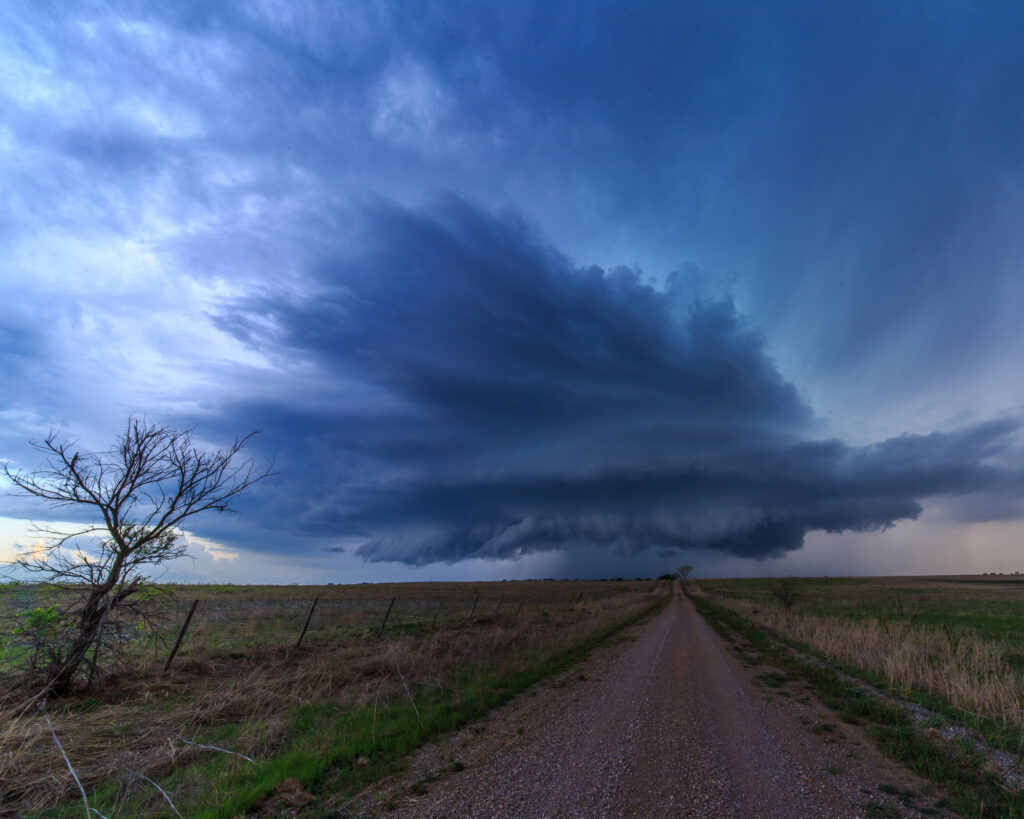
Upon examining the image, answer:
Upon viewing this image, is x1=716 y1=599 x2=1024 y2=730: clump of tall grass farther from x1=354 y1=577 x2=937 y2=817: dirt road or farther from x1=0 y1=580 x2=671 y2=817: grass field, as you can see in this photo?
x1=0 y1=580 x2=671 y2=817: grass field

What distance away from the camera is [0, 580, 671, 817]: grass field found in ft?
22.1

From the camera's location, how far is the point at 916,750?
8.25m

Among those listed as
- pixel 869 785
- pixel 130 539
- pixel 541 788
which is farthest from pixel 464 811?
pixel 130 539

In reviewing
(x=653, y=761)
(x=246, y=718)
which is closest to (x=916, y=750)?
(x=653, y=761)

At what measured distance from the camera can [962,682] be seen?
11117 millimetres

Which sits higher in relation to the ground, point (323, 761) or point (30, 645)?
point (30, 645)

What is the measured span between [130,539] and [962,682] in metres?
20.9

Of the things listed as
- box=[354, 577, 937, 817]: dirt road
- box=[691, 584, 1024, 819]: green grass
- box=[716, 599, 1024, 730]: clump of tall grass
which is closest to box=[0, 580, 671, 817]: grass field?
box=[354, 577, 937, 817]: dirt road

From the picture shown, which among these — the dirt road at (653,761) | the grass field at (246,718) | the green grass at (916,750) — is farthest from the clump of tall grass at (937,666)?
the grass field at (246,718)

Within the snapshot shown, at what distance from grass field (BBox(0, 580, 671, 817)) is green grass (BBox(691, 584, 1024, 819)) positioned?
770cm

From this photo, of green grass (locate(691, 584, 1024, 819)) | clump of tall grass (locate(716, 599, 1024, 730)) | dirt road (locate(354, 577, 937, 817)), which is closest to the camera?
dirt road (locate(354, 577, 937, 817))

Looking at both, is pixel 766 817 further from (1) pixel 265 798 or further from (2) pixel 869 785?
(1) pixel 265 798

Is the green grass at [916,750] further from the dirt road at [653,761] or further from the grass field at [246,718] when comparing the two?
the grass field at [246,718]

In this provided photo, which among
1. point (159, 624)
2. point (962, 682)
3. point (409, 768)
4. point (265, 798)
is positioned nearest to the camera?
point (265, 798)
